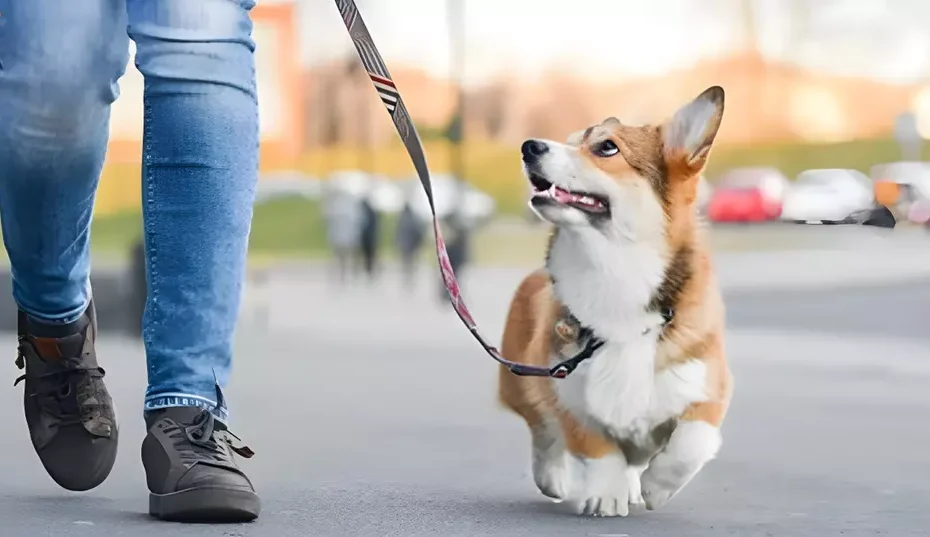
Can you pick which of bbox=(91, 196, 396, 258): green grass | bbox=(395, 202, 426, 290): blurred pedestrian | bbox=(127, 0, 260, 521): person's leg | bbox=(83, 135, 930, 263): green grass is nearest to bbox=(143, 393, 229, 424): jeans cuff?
bbox=(127, 0, 260, 521): person's leg

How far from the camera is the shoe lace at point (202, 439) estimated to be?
10.9 feet

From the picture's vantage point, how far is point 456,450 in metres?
5.52

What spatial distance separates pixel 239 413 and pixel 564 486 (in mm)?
3176

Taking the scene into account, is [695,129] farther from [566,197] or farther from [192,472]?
[192,472]

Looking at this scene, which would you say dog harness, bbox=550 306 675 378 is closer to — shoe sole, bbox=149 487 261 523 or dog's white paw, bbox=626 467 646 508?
dog's white paw, bbox=626 467 646 508

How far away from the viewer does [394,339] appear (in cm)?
1295

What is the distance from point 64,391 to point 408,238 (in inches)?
857

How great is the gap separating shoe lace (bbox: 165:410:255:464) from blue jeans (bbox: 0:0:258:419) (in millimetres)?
33

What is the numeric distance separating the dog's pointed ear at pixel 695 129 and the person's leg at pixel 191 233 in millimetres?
984

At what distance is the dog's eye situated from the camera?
12.6ft

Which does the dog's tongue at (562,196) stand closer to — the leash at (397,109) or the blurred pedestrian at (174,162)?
the leash at (397,109)

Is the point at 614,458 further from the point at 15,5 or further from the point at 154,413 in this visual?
the point at 15,5

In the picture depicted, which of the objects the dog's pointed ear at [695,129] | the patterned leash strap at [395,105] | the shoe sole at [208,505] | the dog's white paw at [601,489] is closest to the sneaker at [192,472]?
the shoe sole at [208,505]

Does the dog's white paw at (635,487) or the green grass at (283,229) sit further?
the green grass at (283,229)
